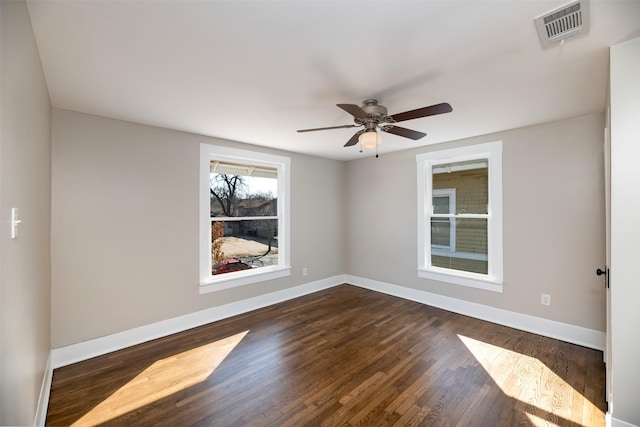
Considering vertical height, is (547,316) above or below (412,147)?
below

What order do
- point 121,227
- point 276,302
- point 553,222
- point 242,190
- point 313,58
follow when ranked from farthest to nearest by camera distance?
point 276,302, point 242,190, point 553,222, point 121,227, point 313,58

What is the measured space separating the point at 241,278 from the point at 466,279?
10.4ft

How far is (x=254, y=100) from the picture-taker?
2.56m

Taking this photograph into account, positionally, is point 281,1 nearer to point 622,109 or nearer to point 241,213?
point 622,109

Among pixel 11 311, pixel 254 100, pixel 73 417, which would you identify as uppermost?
pixel 254 100

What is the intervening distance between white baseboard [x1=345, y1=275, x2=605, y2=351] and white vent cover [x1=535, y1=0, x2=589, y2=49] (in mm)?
3041

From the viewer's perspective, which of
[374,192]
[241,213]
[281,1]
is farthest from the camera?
[374,192]

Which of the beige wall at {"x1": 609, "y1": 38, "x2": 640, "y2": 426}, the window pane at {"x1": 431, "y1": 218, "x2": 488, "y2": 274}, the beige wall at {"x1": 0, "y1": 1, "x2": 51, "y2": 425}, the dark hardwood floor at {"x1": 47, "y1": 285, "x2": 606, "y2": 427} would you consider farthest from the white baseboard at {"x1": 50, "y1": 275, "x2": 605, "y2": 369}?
the beige wall at {"x1": 609, "y1": 38, "x2": 640, "y2": 426}

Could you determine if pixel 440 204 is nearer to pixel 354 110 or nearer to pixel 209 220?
pixel 354 110

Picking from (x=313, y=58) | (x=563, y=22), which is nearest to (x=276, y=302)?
(x=313, y=58)

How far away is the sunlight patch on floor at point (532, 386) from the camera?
82.0 inches

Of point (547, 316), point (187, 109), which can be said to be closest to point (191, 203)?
point (187, 109)

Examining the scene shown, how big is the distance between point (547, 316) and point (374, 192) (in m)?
2.94

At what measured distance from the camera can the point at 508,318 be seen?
3.63 metres
